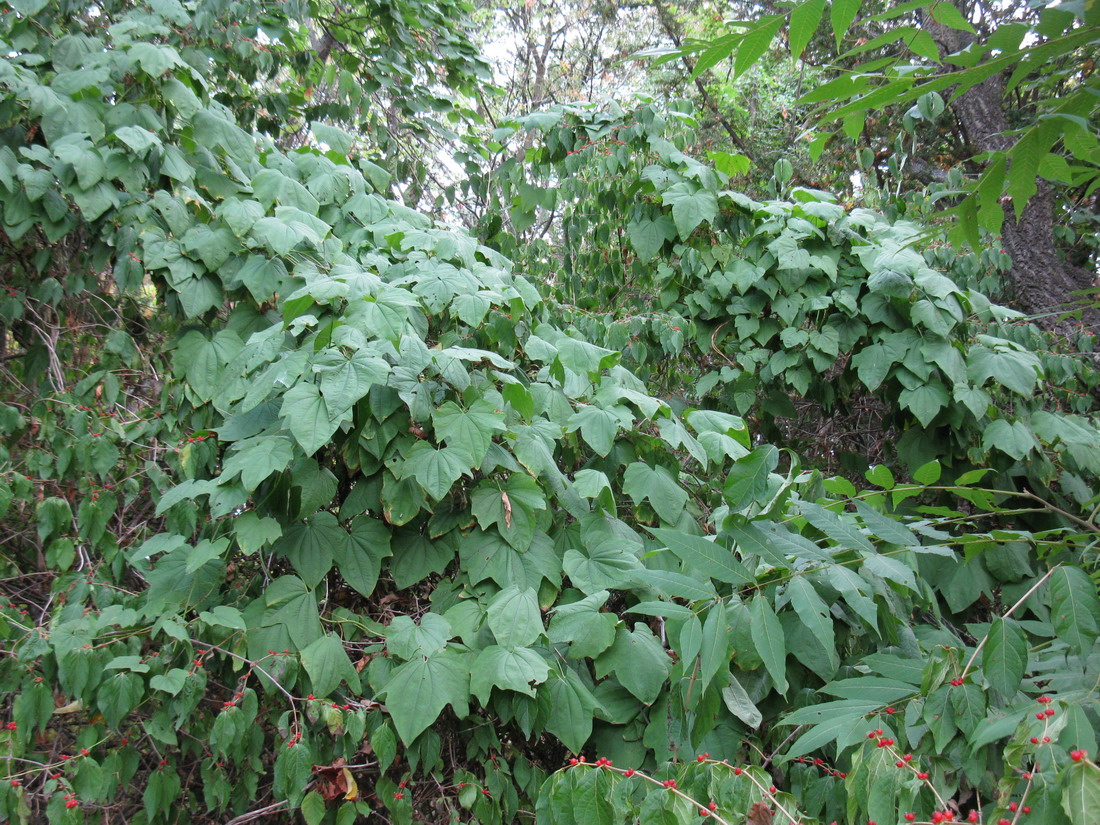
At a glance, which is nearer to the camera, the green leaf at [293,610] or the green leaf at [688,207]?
the green leaf at [293,610]

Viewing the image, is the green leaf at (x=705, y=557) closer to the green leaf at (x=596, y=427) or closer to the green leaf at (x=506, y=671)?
the green leaf at (x=506, y=671)

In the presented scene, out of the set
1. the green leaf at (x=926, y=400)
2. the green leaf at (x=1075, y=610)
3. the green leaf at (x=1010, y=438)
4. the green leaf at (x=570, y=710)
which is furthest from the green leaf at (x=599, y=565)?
the green leaf at (x=1010, y=438)

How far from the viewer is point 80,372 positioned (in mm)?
2799

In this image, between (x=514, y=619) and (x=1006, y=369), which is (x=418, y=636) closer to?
(x=514, y=619)

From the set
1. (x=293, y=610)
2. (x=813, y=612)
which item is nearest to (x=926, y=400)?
(x=813, y=612)

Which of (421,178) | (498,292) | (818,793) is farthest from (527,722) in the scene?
(421,178)

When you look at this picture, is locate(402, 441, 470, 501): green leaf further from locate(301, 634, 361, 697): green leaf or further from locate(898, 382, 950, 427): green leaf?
locate(898, 382, 950, 427): green leaf

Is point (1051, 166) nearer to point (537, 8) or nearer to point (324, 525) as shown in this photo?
point (324, 525)

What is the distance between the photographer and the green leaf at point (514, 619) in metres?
1.66

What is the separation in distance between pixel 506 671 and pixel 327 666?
1.37ft

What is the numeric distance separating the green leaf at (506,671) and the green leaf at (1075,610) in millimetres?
917

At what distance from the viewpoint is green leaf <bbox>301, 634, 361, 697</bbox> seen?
1.66 metres

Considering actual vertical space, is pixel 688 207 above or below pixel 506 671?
above

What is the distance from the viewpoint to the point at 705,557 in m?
1.45
